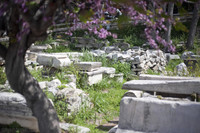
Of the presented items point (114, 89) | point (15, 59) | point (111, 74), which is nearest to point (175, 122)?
point (15, 59)

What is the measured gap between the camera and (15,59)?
2.54 m

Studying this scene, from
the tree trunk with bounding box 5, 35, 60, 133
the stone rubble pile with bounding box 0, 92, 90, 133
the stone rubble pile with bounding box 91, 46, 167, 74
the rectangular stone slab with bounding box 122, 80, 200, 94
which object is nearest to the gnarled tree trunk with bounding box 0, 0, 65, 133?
the tree trunk with bounding box 5, 35, 60, 133

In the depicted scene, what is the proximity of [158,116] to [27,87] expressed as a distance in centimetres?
172

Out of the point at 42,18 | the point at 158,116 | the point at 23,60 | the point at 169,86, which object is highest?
the point at 42,18

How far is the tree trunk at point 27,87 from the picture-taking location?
8.35ft

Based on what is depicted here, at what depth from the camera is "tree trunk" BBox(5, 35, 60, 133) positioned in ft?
8.35

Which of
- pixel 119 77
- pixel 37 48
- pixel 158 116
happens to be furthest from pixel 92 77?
pixel 37 48

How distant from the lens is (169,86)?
164 inches

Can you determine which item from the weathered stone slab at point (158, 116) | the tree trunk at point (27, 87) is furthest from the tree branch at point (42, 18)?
the weathered stone slab at point (158, 116)

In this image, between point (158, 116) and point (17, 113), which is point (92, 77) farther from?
point (158, 116)

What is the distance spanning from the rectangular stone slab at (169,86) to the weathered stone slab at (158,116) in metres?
0.99

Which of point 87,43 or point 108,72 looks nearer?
point 108,72

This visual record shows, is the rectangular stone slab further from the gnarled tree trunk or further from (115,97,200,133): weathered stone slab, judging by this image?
the gnarled tree trunk

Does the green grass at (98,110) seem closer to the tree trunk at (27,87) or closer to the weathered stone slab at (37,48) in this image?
the tree trunk at (27,87)
